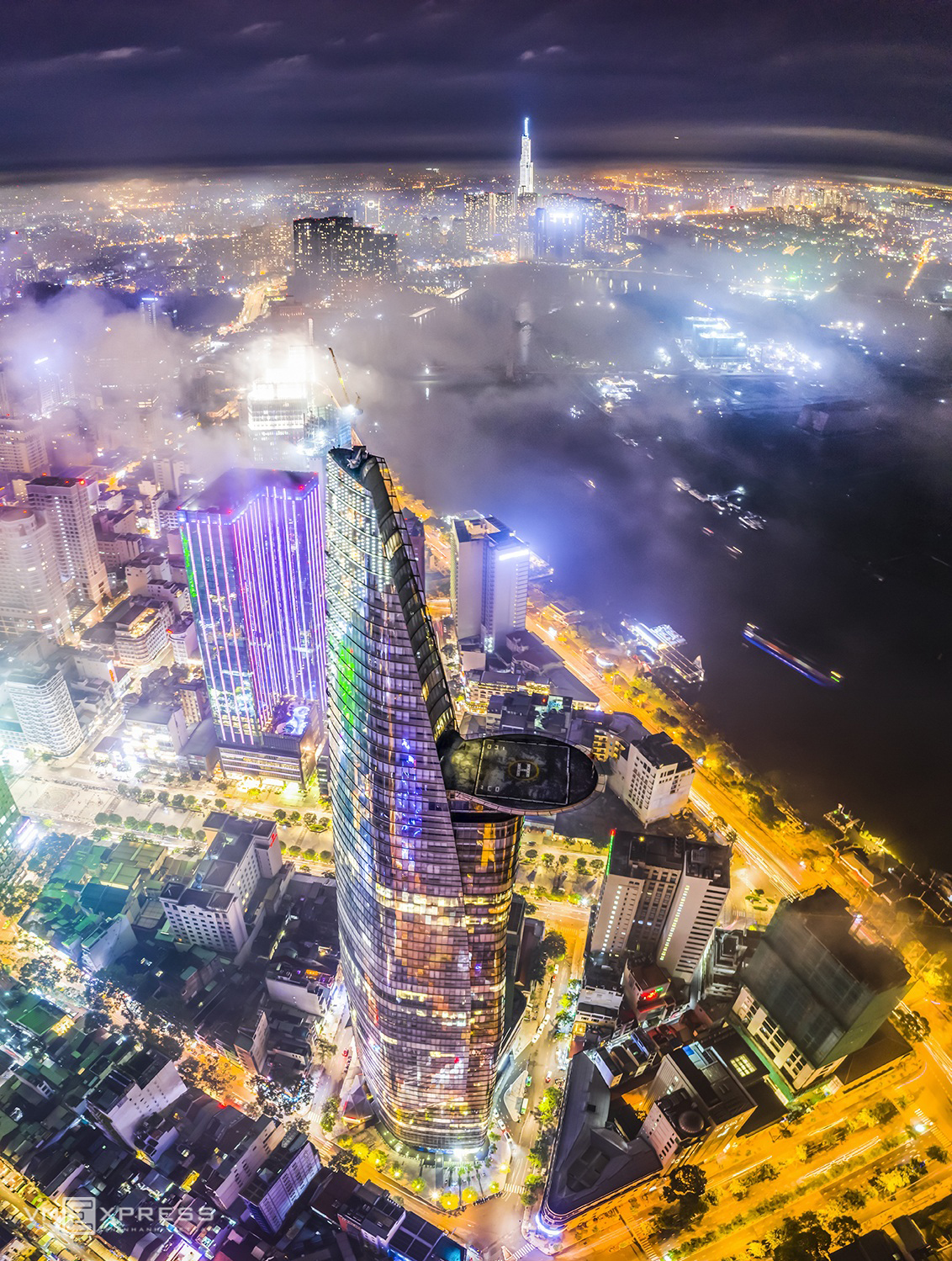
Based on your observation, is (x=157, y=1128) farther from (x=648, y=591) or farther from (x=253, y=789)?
(x=648, y=591)

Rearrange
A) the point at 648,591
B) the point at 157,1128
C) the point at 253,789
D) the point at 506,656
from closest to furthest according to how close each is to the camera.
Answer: the point at 157,1128 < the point at 253,789 < the point at 506,656 < the point at 648,591

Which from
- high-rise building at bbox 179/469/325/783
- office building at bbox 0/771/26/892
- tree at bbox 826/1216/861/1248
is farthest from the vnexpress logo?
tree at bbox 826/1216/861/1248

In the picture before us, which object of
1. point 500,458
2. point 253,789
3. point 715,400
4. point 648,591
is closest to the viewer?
point 253,789

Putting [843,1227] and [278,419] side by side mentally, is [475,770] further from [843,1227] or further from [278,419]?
[278,419]

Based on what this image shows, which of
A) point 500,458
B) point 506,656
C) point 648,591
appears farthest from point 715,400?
point 506,656

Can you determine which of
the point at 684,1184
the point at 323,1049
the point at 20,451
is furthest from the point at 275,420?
the point at 684,1184

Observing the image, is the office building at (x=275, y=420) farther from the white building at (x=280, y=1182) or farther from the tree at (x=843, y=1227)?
the tree at (x=843, y=1227)

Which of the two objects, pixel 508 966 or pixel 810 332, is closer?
pixel 508 966
